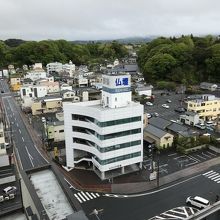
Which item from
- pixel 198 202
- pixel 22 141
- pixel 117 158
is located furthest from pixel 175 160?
pixel 22 141

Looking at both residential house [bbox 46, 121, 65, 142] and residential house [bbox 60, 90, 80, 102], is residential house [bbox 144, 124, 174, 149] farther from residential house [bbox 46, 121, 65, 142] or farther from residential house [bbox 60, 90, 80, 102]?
residential house [bbox 60, 90, 80, 102]

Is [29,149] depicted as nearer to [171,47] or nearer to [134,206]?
[134,206]

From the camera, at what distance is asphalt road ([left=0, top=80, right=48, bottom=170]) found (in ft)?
123

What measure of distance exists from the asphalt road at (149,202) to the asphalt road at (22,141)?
510 inches

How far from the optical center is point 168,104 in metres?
67.5

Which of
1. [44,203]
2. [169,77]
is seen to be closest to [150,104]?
[169,77]

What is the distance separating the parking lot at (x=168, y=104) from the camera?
57947mm

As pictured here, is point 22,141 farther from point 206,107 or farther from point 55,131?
point 206,107

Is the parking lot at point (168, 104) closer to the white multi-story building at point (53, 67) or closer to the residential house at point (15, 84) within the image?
the residential house at point (15, 84)

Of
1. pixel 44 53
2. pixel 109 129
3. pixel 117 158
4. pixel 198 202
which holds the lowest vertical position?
pixel 198 202

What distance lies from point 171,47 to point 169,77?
581 inches

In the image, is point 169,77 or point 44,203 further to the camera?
point 169,77

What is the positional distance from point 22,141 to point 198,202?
30986 mm

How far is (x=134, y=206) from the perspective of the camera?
2767 cm
